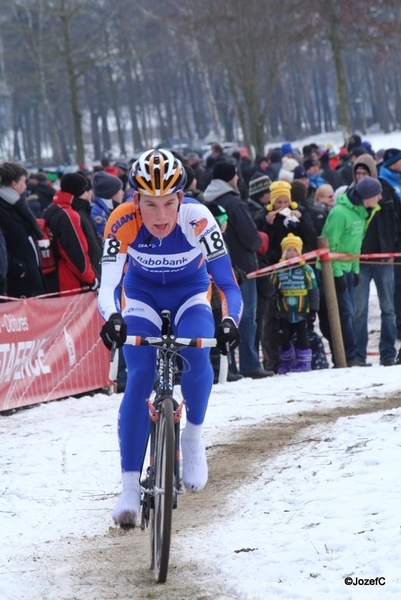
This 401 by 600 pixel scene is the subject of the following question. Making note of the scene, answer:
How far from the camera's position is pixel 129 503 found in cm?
524

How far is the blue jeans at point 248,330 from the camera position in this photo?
35.4 ft

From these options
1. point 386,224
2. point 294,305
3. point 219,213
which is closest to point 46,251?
point 219,213

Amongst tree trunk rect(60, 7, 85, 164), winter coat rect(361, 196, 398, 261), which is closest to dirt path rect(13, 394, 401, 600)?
winter coat rect(361, 196, 398, 261)

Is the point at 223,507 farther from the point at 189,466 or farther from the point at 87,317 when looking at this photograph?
the point at 87,317

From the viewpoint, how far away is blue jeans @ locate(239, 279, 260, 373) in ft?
35.4

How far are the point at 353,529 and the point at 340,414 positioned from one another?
3.24 metres

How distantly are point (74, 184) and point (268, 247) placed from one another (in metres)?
2.64

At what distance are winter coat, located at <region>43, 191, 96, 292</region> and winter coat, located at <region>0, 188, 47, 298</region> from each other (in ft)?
1.26

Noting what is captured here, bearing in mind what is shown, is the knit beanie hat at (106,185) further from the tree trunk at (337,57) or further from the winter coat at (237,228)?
the tree trunk at (337,57)

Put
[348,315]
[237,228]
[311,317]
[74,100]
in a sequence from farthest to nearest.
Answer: [74,100] < [348,315] < [311,317] < [237,228]

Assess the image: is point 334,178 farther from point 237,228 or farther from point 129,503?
point 129,503

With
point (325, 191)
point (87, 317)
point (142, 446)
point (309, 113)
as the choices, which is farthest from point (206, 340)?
point (309, 113)

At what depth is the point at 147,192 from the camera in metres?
5.31

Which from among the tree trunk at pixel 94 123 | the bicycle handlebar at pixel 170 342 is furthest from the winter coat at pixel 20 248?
the tree trunk at pixel 94 123
